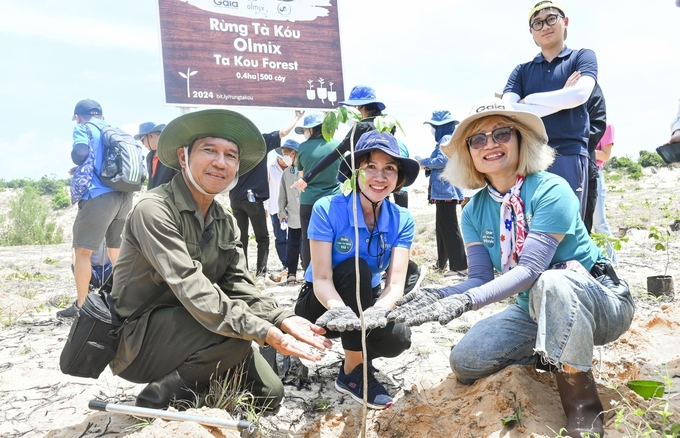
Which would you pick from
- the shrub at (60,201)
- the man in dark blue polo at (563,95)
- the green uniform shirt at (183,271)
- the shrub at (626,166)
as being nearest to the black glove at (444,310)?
the green uniform shirt at (183,271)

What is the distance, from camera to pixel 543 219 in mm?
2090

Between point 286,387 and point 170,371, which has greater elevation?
point 170,371

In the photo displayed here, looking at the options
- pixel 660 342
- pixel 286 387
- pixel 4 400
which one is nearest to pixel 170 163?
pixel 286 387

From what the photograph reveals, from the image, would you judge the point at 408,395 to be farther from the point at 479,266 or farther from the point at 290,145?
the point at 290,145

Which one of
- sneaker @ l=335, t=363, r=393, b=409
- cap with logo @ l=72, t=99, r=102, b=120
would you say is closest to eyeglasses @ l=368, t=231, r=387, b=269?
sneaker @ l=335, t=363, r=393, b=409

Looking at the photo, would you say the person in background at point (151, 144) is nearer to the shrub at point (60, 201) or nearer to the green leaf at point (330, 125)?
the green leaf at point (330, 125)

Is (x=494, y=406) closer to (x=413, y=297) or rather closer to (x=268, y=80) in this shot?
(x=413, y=297)

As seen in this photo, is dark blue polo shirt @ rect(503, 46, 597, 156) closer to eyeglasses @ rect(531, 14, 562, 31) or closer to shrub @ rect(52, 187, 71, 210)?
eyeglasses @ rect(531, 14, 562, 31)

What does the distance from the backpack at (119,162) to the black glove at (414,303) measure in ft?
9.73

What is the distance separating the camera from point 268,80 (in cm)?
683

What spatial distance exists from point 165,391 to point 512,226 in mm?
1787

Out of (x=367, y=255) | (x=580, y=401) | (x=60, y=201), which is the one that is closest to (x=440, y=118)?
(x=367, y=255)

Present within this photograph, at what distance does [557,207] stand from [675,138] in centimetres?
57

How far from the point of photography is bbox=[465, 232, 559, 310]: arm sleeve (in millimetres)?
2029
